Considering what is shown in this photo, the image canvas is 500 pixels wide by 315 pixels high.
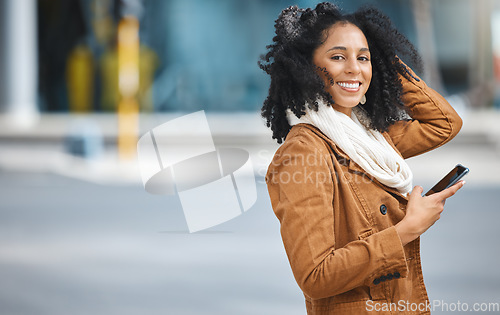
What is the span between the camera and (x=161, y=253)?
263 inches

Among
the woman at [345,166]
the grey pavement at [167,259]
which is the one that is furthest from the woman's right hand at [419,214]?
the grey pavement at [167,259]

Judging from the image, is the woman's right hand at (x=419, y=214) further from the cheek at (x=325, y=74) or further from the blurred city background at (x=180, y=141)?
the blurred city background at (x=180, y=141)

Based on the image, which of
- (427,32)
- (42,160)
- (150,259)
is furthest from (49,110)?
(150,259)

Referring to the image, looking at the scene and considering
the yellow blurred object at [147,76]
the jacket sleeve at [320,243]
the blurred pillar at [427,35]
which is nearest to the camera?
the jacket sleeve at [320,243]

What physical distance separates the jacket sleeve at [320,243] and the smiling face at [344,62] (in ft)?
0.79

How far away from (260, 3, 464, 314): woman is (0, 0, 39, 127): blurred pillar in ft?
59.3

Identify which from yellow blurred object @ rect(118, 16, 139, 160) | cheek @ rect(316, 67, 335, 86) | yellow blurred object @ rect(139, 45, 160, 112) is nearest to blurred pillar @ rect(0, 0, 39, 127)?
yellow blurred object @ rect(139, 45, 160, 112)

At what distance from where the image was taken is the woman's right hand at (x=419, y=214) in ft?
6.41

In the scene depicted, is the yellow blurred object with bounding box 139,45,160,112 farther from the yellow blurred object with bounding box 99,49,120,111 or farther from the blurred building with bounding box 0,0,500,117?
the yellow blurred object with bounding box 99,49,120,111

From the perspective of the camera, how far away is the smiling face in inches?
80.2

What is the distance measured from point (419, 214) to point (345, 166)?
0.24m

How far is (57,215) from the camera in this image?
8586mm

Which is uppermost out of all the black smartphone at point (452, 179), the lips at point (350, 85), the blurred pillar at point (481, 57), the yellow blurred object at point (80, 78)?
the yellow blurred object at point (80, 78)

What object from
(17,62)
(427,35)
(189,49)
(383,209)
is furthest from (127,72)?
(427,35)
